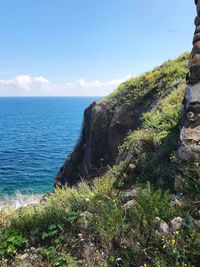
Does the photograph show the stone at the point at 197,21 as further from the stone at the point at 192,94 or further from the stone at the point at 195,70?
the stone at the point at 192,94

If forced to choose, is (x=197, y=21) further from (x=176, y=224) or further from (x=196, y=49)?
(x=176, y=224)

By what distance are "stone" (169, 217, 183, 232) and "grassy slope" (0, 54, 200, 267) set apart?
127 millimetres

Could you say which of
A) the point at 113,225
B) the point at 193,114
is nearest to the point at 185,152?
the point at 193,114

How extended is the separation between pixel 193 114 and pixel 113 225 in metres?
3.41

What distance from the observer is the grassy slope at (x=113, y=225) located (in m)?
5.32

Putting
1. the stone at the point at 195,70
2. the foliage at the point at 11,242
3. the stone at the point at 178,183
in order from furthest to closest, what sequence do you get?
the stone at the point at 195,70
the stone at the point at 178,183
the foliage at the point at 11,242

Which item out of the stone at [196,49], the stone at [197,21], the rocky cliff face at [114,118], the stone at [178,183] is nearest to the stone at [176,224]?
the stone at [178,183]

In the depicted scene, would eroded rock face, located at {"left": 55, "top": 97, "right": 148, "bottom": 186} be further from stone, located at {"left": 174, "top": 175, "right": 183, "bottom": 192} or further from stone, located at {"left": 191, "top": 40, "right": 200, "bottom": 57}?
stone, located at {"left": 174, "top": 175, "right": 183, "bottom": 192}

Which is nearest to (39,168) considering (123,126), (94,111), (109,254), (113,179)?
(94,111)

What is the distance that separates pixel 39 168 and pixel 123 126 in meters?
28.9

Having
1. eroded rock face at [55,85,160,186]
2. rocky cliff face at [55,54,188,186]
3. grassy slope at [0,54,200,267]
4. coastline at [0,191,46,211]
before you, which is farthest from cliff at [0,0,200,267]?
coastline at [0,191,46,211]

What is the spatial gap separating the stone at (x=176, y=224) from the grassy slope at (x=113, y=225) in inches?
5.0

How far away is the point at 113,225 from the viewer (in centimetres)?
605

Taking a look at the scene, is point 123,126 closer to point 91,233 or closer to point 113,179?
point 113,179
